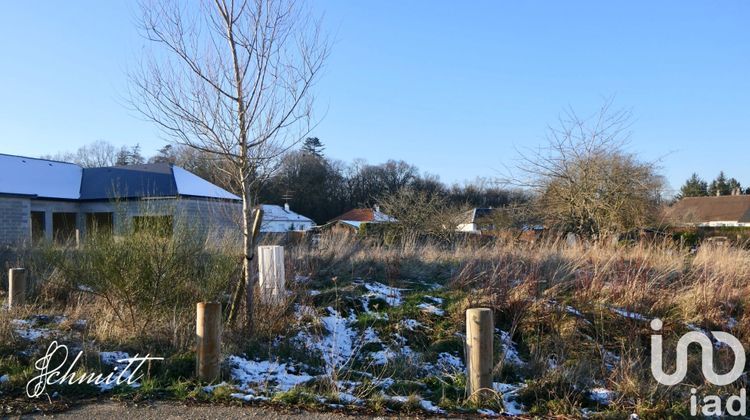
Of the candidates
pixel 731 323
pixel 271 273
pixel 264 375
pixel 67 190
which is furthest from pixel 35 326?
pixel 67 190

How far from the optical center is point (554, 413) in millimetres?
4801

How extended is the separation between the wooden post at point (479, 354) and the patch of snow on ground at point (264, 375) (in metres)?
1.62

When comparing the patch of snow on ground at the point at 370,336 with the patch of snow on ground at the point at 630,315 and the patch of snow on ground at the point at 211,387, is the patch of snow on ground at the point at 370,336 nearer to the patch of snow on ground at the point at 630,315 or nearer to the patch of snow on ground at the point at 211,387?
the patch of snow on ground at the point at 211,387

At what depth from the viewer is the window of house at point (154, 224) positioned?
7282 mm

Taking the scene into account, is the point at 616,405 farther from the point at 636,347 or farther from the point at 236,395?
the point at 236,395

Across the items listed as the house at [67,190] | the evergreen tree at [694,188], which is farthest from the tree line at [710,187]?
the house at [67,190]

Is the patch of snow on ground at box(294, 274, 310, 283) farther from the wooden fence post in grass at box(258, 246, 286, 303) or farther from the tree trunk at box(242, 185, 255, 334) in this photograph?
the tree trunk at box(242, 185, 255, 334)

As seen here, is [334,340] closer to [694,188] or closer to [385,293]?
[385,293]

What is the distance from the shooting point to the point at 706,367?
6.05 meters

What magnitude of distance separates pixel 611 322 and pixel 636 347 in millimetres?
878

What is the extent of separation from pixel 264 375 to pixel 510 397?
240 centimetres

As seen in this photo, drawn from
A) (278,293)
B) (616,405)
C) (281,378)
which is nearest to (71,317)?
(278,293)

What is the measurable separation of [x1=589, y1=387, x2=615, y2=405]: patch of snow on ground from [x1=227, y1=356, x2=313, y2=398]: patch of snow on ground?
2709 millimetres

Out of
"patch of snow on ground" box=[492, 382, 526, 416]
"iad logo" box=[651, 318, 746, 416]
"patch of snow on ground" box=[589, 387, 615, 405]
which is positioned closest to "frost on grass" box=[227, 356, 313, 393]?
"patch of snow on ground" box=[492, 382, 526, 416]
